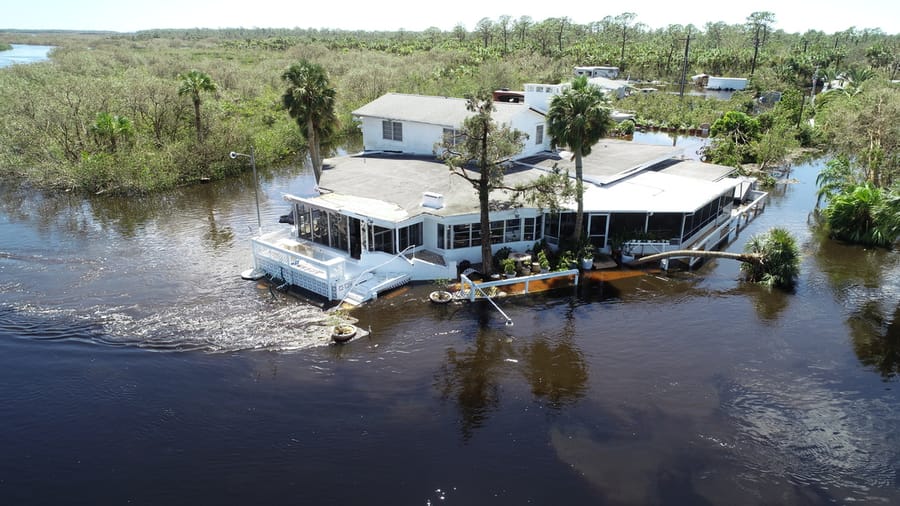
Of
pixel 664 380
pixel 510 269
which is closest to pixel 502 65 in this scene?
pixel 510 269

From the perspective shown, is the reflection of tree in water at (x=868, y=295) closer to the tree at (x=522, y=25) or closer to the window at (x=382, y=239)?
the window at (x=382, y=239)

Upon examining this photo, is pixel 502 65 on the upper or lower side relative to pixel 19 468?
upper

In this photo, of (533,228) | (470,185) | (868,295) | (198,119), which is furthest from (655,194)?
(198,119)

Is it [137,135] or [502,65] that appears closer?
[137,135]

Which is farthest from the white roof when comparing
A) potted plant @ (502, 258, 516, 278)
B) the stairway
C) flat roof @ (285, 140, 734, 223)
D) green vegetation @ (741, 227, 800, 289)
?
the stairway

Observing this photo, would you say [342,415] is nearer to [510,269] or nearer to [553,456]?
[553,456]

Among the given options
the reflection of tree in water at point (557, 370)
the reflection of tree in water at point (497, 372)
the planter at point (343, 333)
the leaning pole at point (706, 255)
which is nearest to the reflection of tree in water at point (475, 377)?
the reflection of tree in water at point (497, 372)

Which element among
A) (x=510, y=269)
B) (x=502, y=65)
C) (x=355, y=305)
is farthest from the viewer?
(x=502, y=65)

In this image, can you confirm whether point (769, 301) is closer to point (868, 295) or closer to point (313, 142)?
point (868, 295)

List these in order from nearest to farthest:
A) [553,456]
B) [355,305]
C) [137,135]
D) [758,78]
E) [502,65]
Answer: [553,456] → [355,305] → [137,135] → [502,65] → [758,78]
